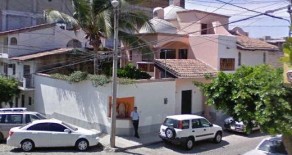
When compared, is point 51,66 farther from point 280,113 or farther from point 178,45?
point 280,113

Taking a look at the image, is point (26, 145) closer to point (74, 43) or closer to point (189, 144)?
point (189, 144)

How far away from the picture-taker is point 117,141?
19000 millimetres

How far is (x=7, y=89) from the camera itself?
25.5 metres

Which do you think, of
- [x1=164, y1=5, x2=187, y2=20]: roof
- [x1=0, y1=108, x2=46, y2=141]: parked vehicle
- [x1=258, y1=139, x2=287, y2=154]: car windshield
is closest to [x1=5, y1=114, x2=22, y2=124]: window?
[x1=0, y1=108, x2=46, y2=141]: parked vehicle

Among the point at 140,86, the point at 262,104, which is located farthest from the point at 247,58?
the point at 262,104

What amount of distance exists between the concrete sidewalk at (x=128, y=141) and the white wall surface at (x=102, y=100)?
0.77 metres

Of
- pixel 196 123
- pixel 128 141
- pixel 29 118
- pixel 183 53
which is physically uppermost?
pixel 183 53

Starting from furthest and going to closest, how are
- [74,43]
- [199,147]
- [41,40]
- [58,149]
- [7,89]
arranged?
[74,43], [41,40], [7,89], [199,147], [58,149]

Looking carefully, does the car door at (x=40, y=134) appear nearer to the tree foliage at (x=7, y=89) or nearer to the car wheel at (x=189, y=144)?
the car wheel at (x=189, y=144)

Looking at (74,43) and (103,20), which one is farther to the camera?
(74,43)

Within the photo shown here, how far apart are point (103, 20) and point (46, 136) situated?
7713 mm

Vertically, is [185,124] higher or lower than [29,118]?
lower

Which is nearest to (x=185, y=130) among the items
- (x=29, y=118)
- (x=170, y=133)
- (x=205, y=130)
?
(x=170, y=133)

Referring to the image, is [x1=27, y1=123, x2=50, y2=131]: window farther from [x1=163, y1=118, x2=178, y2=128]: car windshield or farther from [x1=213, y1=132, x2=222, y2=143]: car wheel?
[x1=213, y1=132, x2=222, y2=143]: car wheel
